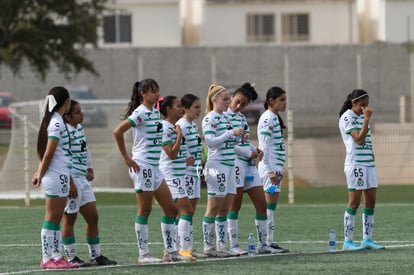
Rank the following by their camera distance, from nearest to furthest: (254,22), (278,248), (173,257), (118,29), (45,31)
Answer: (173,257)
(278,248)
(45,31)
(118,29)
(254,22)

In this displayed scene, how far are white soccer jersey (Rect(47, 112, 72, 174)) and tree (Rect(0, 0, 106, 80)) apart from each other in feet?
83.5

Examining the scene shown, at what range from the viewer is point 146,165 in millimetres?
14328

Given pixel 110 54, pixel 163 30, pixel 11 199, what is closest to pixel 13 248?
Answer: pixel 11 199

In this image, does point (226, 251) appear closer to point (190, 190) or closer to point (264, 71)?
point (190, 190)

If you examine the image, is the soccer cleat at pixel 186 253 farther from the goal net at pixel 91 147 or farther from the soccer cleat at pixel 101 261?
the goal net at pixel 91 147

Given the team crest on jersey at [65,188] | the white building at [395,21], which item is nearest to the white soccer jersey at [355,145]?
the team crest on jersey at [65,188]

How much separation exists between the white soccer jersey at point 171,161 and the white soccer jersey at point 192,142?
195mm

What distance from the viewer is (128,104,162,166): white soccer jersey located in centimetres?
1437

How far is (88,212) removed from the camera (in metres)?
14.4

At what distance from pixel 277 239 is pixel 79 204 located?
4193 mm

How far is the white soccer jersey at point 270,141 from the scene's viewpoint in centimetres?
1605

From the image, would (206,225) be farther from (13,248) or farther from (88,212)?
(13,248)

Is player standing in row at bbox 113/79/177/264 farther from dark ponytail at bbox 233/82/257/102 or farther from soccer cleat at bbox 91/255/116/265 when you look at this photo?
dark ponytail at bbox 233/82/257/102

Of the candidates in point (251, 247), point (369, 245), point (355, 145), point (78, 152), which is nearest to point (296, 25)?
point (355, 145)
